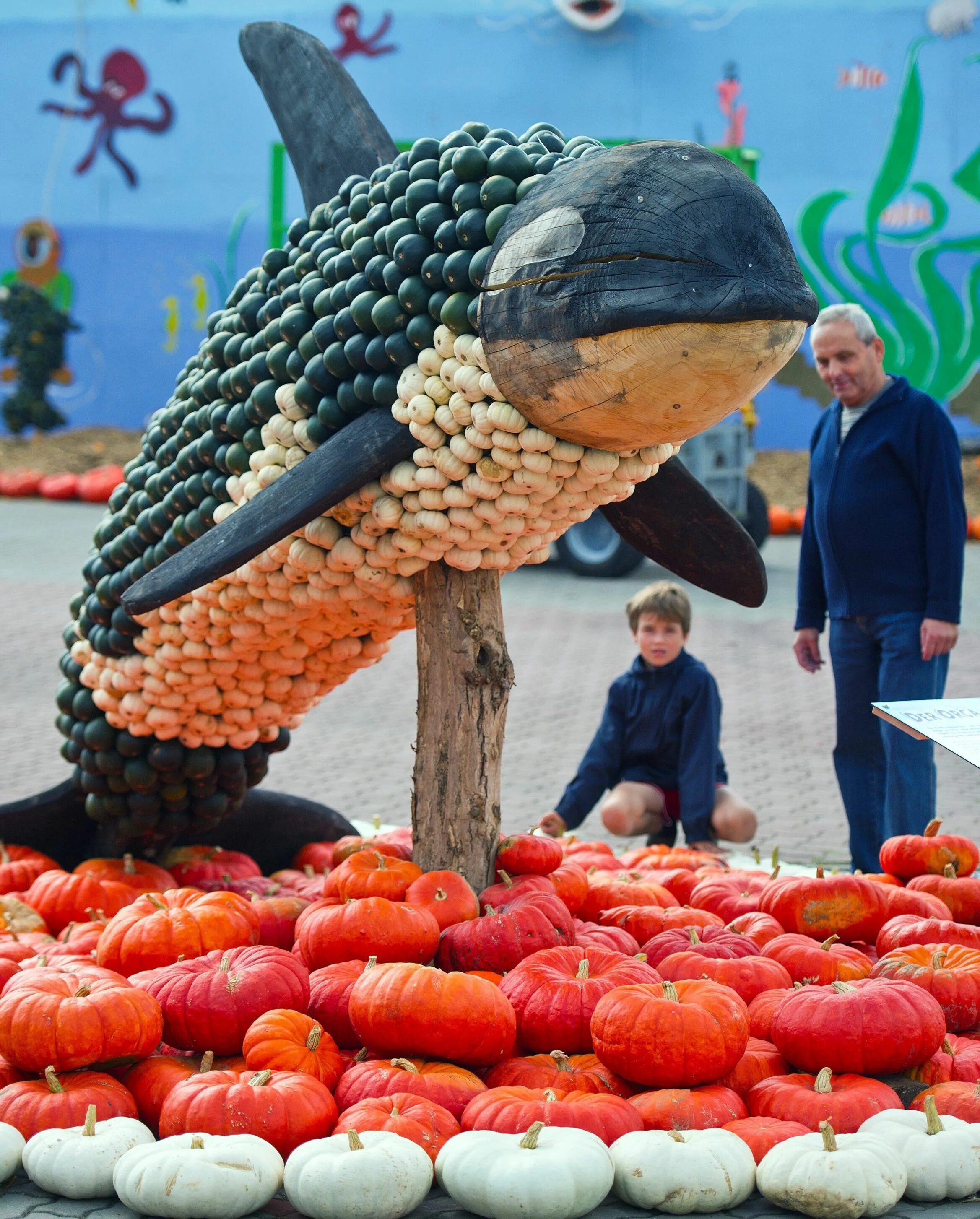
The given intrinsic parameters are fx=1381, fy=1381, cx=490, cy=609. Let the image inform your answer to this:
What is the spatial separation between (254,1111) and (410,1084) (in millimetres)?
302

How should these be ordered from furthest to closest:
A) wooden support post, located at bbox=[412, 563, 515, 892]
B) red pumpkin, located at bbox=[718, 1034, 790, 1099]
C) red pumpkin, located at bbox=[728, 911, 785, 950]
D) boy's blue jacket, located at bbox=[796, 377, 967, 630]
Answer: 1. boy's blue jacket, located at bbox=[796, 377, 967, 630]
2. red pumpkin, located at bbox=[728, 911, 785, 950]
3. wooden support post, located at bbox=[412, 563, 515, 892]
4. red pumpkin, located at bbox=[718, 1034, 790, 1099]

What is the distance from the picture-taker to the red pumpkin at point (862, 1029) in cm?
267

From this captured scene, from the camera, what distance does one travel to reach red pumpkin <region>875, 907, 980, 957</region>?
3236 mm

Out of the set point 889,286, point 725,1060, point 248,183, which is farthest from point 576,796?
point 248,183

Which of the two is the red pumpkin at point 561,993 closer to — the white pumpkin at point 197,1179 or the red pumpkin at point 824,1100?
the red pumpkin at point 824,1100

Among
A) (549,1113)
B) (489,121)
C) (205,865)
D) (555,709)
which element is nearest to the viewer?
(549,1113)

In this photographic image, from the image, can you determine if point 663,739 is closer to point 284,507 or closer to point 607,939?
point 607,939

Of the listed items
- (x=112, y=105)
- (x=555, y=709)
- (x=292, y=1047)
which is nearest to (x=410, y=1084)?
(x=292, y=1047)

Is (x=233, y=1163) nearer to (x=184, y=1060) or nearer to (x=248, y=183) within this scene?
(x=184, y=1060)

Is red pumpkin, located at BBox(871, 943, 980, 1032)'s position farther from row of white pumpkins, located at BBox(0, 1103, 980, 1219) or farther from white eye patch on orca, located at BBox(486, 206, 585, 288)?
white eye patch on orca, located at BBox(486, 206, 585, 288)

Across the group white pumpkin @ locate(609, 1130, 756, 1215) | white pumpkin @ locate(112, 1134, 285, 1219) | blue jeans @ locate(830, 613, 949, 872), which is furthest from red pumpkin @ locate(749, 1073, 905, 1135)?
blue jeans @ locate(830, 613, 949, 872)

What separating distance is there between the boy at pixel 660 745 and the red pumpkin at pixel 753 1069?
1959 mm

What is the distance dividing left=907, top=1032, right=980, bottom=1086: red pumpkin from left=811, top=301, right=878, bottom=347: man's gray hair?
2.33 meters

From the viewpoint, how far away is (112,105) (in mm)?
17203
